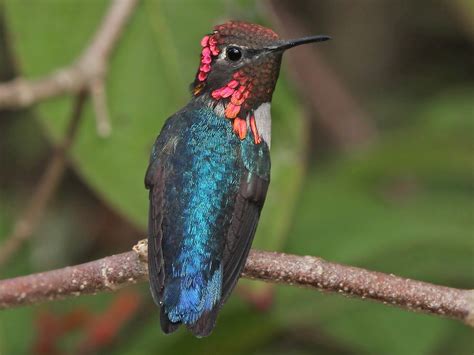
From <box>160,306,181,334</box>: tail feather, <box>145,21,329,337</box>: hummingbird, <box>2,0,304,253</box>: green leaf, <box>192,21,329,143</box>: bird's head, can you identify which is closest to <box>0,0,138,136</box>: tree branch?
<box>2,0,304,253</box>: green leaf

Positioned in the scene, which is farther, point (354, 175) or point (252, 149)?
point (354, 175)

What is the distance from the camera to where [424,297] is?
317 cm

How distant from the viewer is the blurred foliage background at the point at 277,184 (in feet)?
16.1

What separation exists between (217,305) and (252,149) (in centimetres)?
60

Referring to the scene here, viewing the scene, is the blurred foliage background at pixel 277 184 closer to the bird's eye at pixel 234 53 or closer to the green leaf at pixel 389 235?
the green leaf at pixel 389 235

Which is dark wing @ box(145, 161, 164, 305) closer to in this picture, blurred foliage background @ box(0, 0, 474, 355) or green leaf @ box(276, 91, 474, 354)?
blurred foliage background @ box(0, 0, 474, 355)

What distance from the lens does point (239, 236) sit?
11.3ft

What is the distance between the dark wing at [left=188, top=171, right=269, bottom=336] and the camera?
3285 mm

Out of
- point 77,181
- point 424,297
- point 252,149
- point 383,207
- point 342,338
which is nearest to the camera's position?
point 424,297

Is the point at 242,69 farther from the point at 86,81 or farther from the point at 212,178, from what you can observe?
the point at 86,81

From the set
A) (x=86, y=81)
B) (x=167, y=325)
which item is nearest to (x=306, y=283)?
(x=167, y=325)

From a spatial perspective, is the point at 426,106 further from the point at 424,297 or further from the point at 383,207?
the point at 424,297

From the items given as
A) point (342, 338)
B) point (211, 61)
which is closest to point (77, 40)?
point (211, 61)

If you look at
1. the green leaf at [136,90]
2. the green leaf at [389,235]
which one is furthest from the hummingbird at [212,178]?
the green leaf at [389,235]
